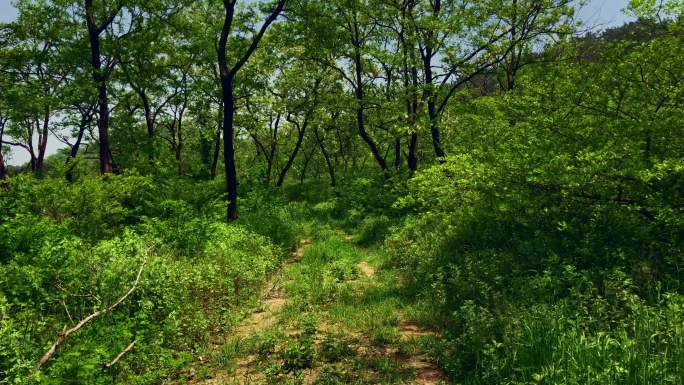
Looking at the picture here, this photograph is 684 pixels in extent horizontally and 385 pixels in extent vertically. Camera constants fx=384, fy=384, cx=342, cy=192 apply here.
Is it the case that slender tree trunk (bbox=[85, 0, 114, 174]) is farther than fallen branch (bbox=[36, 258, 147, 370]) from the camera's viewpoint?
Yes

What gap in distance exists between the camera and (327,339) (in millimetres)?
6129

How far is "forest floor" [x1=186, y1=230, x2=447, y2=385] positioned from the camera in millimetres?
5320

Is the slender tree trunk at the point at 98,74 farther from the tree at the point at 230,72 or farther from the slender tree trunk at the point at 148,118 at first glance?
the tree at the point at 230,72

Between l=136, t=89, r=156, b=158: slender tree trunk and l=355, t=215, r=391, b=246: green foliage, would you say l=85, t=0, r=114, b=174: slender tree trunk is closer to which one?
l=136, t=89, r=156, b=158: slender tree trunk

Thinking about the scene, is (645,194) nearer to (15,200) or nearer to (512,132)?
(512,132)

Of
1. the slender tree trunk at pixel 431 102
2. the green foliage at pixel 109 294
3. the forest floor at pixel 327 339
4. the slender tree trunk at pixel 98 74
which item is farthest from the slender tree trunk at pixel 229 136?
the slender tree trunk at pixel 431 102

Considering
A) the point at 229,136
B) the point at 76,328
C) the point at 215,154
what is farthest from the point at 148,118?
the point at 76,328

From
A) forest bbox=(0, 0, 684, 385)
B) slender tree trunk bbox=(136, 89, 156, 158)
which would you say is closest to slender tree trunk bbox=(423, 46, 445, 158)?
forest bbox=(0, 0, 684, 385)

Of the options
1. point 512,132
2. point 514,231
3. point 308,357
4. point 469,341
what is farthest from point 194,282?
point 512,132

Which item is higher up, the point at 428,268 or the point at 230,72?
the point at 230,72

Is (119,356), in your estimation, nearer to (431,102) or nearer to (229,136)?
(229,136)

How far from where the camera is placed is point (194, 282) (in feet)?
25.2

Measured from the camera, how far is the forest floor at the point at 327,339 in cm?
532

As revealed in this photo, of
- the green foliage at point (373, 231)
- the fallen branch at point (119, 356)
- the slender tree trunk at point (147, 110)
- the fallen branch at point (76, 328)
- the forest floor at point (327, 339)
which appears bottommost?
the forest floor at point (327, 339)
